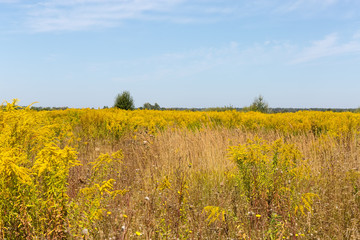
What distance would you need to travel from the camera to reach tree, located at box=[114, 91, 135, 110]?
22.8m

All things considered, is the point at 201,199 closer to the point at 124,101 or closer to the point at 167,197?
the point at 167,197

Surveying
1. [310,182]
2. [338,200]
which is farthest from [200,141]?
[338,200]

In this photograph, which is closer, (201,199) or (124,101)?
(201,199)

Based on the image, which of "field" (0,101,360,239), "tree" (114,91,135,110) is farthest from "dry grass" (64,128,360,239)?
"tree" (114,91,135,110)

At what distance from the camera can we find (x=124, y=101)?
22797mm

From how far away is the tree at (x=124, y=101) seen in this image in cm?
2277

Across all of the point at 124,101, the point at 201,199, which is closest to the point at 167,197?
the point at 201,199

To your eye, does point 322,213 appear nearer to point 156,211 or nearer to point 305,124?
point 156,211

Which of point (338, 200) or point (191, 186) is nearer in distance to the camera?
point (338, 200)

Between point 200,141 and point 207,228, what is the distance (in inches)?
138

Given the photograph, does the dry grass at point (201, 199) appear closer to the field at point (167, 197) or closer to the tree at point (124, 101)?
the field at point (167, 197)

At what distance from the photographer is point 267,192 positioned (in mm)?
3309

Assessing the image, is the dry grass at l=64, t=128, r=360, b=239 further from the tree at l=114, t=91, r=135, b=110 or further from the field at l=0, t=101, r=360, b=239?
the tree at l=114, t=91, r=135, b=110

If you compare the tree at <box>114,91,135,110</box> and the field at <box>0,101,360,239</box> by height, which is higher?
the tree at <box>114,91,135,110</box>
